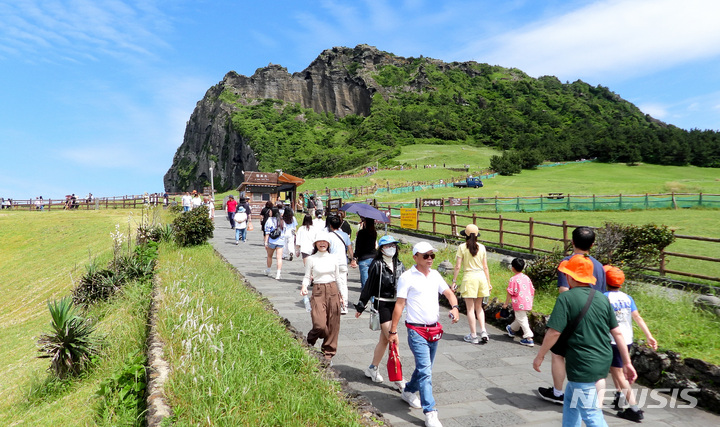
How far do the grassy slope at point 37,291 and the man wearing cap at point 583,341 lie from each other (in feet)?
15.4

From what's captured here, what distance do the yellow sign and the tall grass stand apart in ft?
49.2

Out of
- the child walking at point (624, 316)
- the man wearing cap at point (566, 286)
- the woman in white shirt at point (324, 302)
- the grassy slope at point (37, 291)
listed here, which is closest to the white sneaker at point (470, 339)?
the man wearing cap at point (566, 286)

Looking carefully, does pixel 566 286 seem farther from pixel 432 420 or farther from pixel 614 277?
pixel 432 420

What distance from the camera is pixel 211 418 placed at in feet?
11.2

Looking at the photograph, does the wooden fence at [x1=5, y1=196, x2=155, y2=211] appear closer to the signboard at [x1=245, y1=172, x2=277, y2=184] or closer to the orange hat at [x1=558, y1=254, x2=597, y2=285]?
the signboard at [x1=245, y1=172, x2=277, y2=184]

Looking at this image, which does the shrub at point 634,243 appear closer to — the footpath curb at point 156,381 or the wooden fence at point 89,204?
the footpath curb at point 156,381

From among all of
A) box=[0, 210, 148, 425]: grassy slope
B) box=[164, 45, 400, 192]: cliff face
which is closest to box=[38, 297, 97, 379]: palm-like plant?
box=[0, 210, 148, 425]: grassy slope

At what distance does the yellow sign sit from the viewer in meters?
21.0

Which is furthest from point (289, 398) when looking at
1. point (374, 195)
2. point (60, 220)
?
point (374, 195)

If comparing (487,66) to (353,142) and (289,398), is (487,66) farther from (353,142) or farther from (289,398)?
(289,398)

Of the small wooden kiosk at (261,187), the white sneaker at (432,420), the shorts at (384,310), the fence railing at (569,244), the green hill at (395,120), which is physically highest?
the green hill at (395,120)

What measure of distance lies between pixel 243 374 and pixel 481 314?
12.5 feet

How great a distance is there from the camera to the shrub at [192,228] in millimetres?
15273

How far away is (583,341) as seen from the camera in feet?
10.1
